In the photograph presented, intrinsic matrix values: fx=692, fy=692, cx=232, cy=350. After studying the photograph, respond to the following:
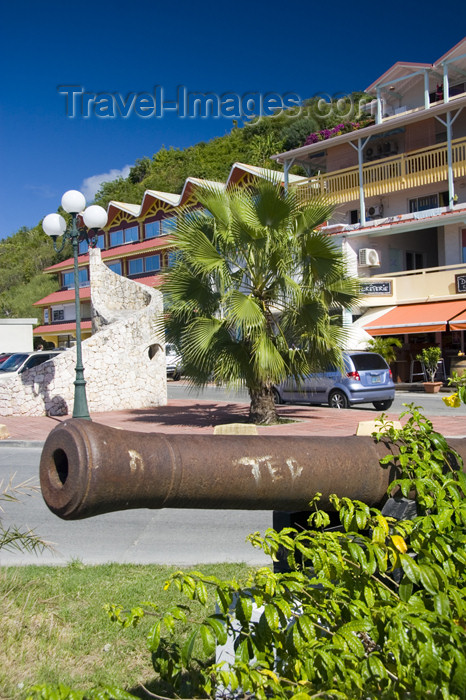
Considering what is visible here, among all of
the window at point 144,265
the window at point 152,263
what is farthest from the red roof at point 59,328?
the window at point 152,263

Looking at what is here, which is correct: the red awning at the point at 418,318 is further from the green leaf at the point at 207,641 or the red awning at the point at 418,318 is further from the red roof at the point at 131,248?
the green leaf at the point at 207,641

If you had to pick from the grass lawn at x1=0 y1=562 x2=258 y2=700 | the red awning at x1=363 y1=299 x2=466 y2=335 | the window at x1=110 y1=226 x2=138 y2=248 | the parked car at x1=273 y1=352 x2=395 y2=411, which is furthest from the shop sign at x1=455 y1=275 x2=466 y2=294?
the window at x1=110 y1=226 x2=138 y2=248

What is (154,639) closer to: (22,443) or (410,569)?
(410,569)

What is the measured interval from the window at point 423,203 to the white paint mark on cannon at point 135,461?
28706 millimetres

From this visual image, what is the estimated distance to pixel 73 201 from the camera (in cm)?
1541

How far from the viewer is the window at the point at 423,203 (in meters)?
29.0

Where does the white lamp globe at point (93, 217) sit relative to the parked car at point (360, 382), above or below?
above

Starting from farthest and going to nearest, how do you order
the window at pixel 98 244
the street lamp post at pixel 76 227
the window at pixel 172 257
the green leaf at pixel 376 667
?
the window at pixel 98 244
the window at pixel 172 257
the street lamp post at pixel 76 227
the green leaf at pixel 376 667

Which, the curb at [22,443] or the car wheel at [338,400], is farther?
the car wheel at [338,400]

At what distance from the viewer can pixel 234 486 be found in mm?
2324

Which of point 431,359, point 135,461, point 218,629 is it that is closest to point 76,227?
point 431,359

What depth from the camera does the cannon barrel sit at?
1985 millimetres

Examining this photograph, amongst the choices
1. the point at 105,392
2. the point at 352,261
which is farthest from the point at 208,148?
the point at 105,392

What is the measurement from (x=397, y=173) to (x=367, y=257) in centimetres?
426
